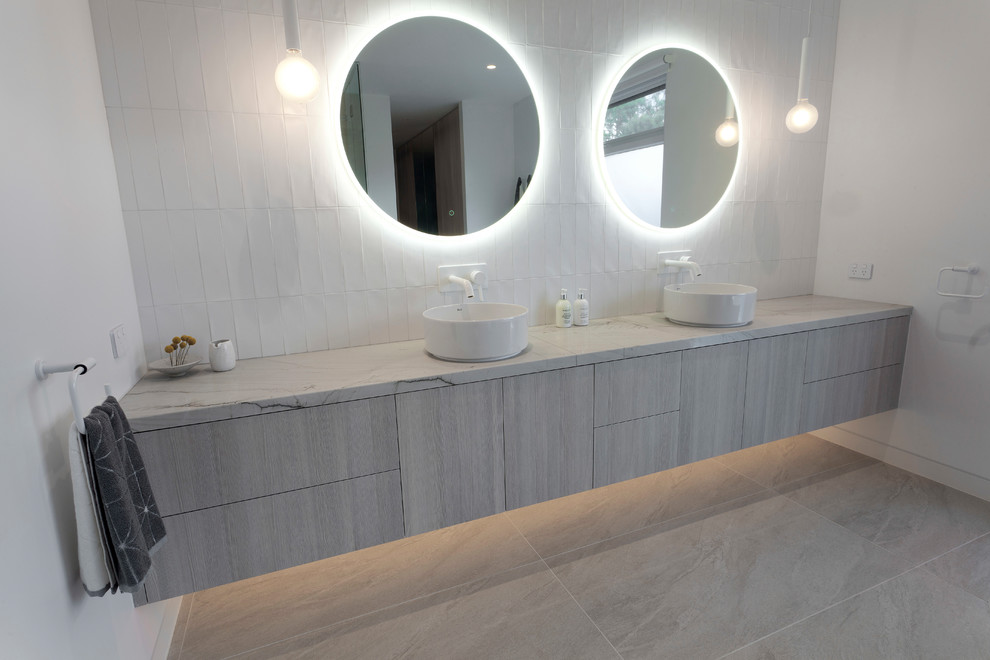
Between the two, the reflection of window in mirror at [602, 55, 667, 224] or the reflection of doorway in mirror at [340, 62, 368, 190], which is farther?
the reflection of window in mirror at [602, 55, 667, 224]

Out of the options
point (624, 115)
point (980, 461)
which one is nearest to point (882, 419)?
point (980, 461)

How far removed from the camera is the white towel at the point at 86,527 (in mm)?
1095

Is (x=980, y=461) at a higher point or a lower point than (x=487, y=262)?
lower

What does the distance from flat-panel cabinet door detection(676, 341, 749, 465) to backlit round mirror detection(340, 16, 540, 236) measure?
42.5 inches

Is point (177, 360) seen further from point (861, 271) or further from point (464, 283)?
point (861, 271)

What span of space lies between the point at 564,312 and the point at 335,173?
3.76 feet

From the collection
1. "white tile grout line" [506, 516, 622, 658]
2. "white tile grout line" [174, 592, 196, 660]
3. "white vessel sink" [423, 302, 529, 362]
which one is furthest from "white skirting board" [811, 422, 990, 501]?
"white tile grout line" [174, 592, 196, 660]

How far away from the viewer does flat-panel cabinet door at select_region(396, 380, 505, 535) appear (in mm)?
1716

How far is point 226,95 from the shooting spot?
5.93ft

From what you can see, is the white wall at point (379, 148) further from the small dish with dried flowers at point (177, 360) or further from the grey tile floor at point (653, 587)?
the grey tile floor at point (653, 587)

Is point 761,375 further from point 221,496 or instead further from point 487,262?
point 221,496

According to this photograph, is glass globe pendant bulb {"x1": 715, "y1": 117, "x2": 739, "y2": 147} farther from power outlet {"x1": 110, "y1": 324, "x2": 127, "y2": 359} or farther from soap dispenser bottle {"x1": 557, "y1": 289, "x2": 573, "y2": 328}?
power outlet {"x1": 110, "y1": 324, "x2": 127, "y2": 359}

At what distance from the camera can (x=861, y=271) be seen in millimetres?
2900

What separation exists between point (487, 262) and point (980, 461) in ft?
8.32
